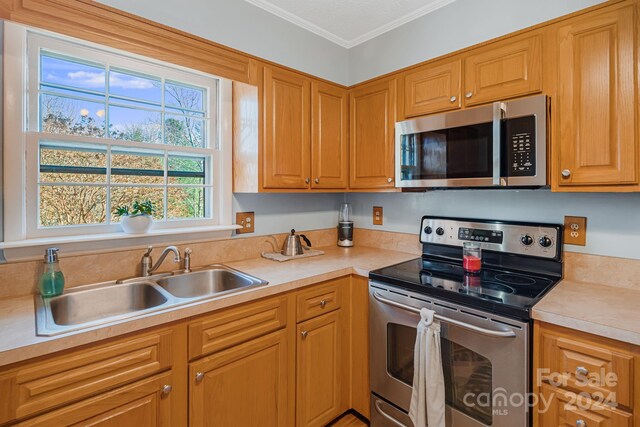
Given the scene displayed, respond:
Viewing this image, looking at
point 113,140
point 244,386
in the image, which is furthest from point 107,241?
point 244,386

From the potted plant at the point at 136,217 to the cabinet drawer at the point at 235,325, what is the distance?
666 mm

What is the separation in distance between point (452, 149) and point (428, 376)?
3.76 feet

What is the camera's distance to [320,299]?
1.73m

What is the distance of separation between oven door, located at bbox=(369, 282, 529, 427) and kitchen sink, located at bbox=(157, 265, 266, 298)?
28.9 inches

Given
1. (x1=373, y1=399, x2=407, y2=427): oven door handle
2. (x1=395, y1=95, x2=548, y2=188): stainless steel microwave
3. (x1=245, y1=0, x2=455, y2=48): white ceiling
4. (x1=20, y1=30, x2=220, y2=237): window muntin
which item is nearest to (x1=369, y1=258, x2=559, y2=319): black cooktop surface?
(x1=395, y1=95, x2=548, y2=188): stainless steel microwave

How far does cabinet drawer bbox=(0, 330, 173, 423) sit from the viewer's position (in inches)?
35.7

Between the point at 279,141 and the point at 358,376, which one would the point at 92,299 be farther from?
the point at 358,376

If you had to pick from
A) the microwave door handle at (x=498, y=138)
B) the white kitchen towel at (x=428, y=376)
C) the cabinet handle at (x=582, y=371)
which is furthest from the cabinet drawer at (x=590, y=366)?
Answer: the microwave door handle at (x=498, y=138)

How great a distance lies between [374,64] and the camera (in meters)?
2.30

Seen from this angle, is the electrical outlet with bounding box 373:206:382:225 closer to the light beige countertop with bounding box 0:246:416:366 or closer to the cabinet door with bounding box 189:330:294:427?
the light beige countertop with bounding box 0:246:416:366

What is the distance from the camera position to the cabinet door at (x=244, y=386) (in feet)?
4.18

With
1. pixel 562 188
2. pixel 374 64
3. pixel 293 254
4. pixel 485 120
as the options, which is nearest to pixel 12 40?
pixel 293 254

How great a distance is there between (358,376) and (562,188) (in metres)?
1.44

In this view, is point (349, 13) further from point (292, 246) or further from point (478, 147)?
point (292, 246)
